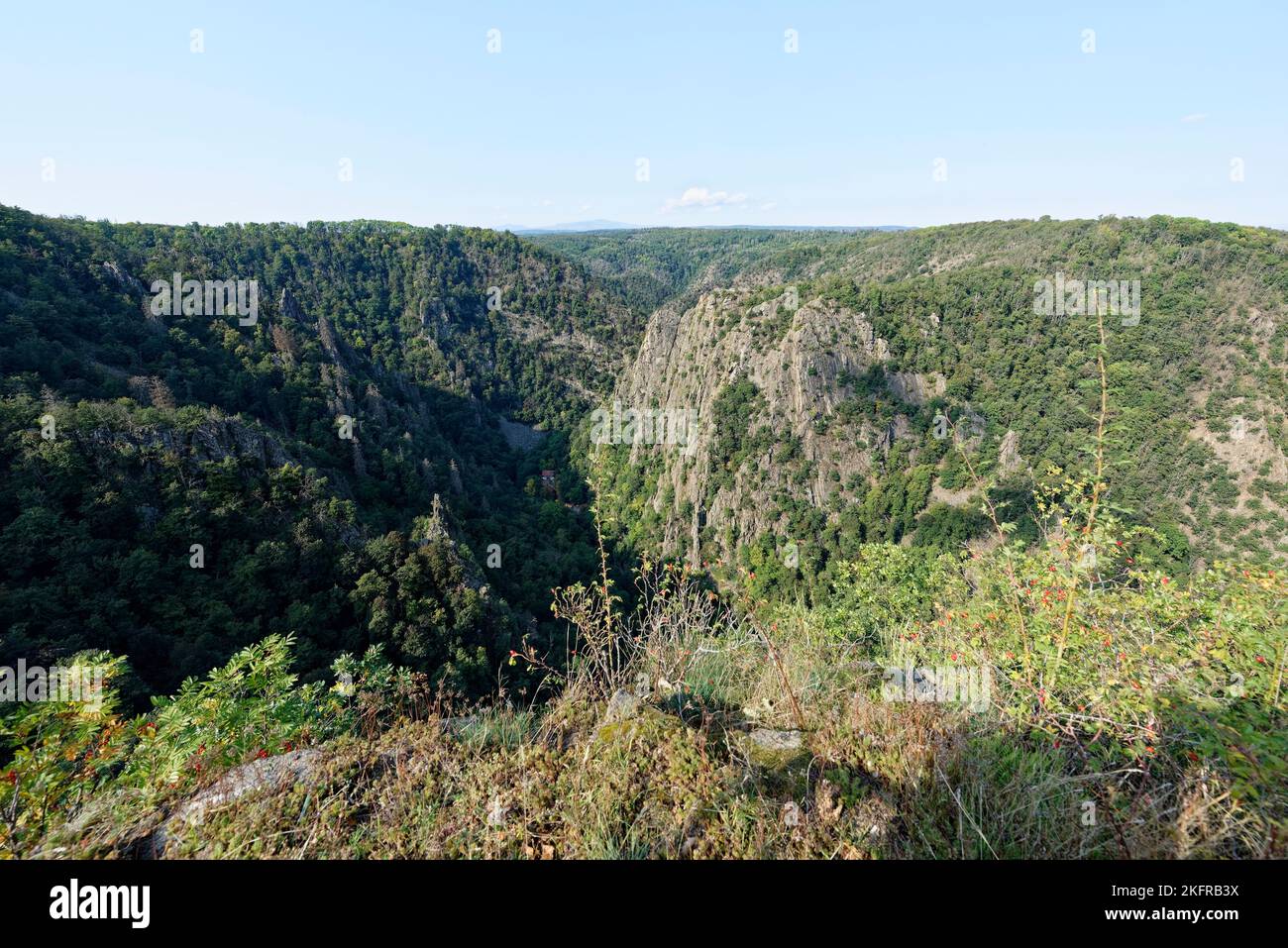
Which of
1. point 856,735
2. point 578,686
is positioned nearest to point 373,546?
point 578,686

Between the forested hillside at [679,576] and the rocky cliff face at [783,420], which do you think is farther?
the rocky cliff face at [783,420]

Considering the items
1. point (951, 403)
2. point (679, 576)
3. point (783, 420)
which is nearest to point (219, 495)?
point (679, 576)

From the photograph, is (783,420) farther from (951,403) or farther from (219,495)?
(219,495)

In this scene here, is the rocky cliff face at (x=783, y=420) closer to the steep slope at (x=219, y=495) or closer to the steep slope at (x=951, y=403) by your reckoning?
the steep slope at (x=951, y=403)

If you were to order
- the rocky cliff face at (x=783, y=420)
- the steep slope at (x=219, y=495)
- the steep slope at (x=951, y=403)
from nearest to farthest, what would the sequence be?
the steep slope at (x=219, y=495) → the steep slope at (x=951, y=403) → the rocky cliff face at (x=783, y=420)

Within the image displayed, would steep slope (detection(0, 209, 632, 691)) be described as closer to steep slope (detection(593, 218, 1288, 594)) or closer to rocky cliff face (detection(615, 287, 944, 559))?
rocky cliff face (detection(615, 287, 944, 559))

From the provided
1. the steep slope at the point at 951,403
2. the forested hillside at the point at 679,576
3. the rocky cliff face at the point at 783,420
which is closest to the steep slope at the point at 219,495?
the forested hillside at the point at 679,576

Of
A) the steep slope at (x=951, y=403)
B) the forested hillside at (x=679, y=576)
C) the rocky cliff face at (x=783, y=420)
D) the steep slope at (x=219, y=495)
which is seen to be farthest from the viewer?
the rocky cliff face at (x=783, y=420)

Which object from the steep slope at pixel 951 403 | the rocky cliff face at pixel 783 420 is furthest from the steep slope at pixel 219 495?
the steep slope at pixel 951 403

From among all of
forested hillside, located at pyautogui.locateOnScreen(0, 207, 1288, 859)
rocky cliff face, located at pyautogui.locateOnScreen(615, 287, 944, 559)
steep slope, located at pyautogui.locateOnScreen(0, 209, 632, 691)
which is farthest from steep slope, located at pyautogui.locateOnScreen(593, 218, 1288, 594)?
steep slope, located at pyautogui.locateOnScreen(0, 209, 632, 691)
